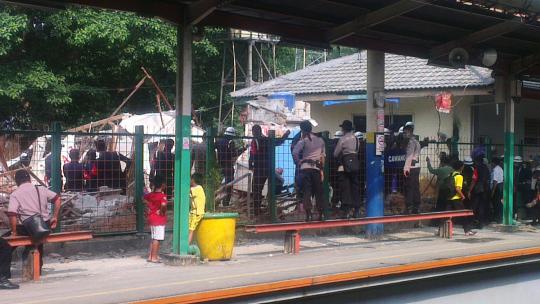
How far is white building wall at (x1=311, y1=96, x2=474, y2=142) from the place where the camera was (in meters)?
16.4

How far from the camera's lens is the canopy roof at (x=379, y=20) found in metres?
8.80

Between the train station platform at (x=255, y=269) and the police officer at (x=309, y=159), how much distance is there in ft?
2.89

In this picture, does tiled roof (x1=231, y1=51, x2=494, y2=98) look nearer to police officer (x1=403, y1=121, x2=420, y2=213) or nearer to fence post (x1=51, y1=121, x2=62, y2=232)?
police officer (x1=403, y1=121, x2=420, y2=213)

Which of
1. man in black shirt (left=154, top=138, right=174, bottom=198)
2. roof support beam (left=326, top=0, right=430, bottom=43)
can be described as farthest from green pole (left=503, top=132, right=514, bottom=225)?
man in black shirt (left=154, top=138, right=174, bottom=198)

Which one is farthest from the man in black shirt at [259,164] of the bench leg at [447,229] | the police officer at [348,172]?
the bench leg at [447,229]

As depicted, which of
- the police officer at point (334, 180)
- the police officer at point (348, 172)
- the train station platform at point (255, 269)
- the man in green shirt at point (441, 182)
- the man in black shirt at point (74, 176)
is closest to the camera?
the train station platform at point (255, 269)

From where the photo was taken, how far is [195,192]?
928cm

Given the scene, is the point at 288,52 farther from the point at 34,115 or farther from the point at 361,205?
the point at 361,205

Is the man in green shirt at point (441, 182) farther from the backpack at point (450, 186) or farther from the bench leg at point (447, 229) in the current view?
the bench leg at point (447, 229)

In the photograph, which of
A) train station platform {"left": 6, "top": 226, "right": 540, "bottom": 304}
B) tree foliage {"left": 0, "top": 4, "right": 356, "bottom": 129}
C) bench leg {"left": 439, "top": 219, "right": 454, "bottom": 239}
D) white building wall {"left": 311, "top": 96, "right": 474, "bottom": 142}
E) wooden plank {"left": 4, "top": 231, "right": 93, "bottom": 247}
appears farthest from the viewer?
tree foliage {"left": 0, "top": 4, "right": 356, "bottom": 129}

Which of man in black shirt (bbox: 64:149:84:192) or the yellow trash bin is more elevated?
man in black shirt (bbox: 64:149:84:192)

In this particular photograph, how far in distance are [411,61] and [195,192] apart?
11544 millimetres

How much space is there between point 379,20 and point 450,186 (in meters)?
4.07

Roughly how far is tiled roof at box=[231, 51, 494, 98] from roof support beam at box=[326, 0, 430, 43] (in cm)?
582
